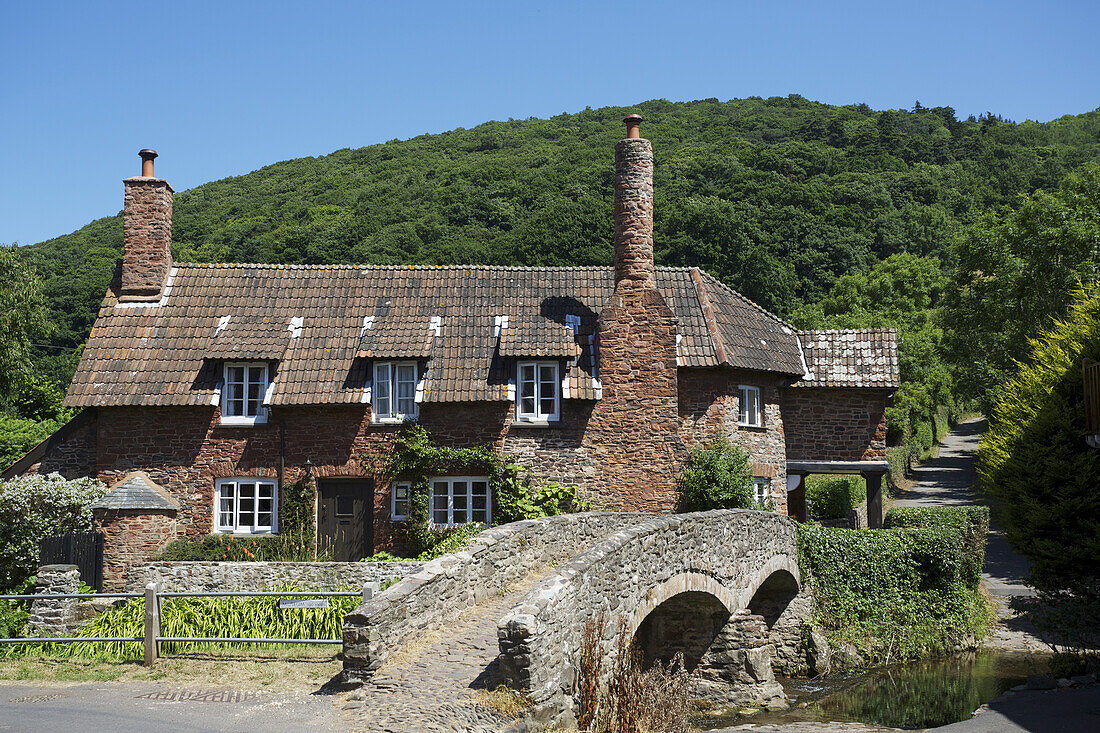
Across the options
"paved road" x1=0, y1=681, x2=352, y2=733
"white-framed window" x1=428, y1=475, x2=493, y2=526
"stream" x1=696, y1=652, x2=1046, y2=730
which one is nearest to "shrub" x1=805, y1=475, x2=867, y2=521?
"stream" x1=696, y1=652, x2=1046, y2=730

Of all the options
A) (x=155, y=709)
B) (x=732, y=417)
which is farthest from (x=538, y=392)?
(x=155, y=709)

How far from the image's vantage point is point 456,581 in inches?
527

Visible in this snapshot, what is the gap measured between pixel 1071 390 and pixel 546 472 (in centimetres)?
1143

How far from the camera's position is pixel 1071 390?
18.4 metres

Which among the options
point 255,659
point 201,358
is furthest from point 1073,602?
point 201,358

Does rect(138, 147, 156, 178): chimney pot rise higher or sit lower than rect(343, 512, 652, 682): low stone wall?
higher

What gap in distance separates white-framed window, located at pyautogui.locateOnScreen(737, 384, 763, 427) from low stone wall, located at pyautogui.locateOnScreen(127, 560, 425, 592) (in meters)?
9.55

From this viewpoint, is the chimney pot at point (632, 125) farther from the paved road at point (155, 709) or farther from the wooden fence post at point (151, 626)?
the paved road at point (155, 709)

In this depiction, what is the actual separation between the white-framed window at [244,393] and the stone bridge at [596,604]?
9.33m

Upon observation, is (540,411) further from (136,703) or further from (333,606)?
(136,703)

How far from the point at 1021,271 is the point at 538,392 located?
19.5 m

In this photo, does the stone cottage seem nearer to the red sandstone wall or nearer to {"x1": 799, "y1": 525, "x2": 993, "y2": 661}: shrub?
the red sandstone wall

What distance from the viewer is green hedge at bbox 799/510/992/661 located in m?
21.6

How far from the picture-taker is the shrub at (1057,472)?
18.0 metres
